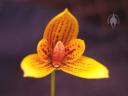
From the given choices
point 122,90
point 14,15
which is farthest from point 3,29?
point 122,90

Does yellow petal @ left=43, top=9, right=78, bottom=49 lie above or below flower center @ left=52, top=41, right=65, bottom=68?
above

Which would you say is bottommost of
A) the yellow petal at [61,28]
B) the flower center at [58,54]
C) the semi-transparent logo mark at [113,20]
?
the flower center at [58,54]

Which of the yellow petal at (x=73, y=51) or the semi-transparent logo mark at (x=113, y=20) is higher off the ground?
the semi-transparent logo mark at (x=113, y=20)

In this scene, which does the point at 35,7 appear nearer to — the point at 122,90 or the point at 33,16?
the point at 33,16
